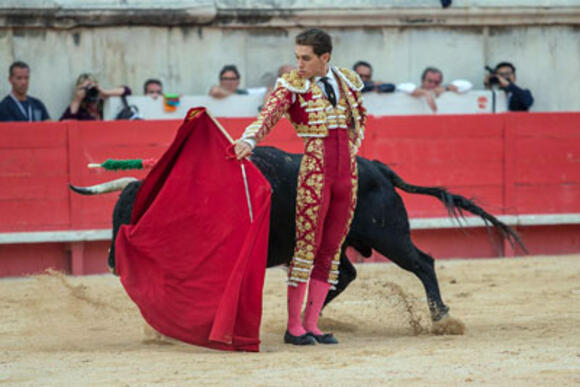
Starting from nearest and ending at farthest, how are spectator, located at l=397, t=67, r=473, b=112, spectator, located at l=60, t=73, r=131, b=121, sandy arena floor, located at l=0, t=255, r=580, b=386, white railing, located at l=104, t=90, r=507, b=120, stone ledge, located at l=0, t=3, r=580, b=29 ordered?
sandy arena floor, located at l=0, t=255, r=580, b=386 < spectator, located at l=60, t=73, r=131, b=121 < white railing, located at l=104, t=90, r=507, b=120 < spectator, located at l=397, t=67, r=473, b=112 < stone ledge, located at l=0, t=3, r=580, b=29

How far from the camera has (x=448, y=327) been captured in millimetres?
4961

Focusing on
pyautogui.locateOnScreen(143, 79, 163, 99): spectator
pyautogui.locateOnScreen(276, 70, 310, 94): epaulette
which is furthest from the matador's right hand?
pyautogui.locateOnScreen(143, 79, 163, 99): spectator

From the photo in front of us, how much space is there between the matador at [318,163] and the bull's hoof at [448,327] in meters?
0.54

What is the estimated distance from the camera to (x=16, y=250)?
7598 mm

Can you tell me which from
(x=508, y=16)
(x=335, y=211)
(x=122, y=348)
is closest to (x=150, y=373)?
(x=122, y=348)

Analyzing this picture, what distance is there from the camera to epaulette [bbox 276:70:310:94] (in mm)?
4516

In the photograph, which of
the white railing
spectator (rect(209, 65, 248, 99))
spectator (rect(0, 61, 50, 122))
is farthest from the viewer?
spectator (rect(209, 65, 248, 99))

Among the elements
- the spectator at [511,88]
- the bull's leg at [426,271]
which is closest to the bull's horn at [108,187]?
the bull's leg at [426,271]

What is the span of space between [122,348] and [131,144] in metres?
3.21

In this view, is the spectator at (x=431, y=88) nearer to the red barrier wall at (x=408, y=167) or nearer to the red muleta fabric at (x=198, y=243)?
the red barrier wall at (x=408, y=167)

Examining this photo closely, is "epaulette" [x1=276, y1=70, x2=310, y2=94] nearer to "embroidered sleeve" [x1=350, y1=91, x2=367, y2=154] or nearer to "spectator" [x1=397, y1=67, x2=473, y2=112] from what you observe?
"embroidered sleeve" [x1=350, y1=91, x2=367, y2=154]

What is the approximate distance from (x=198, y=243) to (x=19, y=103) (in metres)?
3.61

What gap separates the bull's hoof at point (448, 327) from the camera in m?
4.93

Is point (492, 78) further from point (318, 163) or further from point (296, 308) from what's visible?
point (296, 308)
